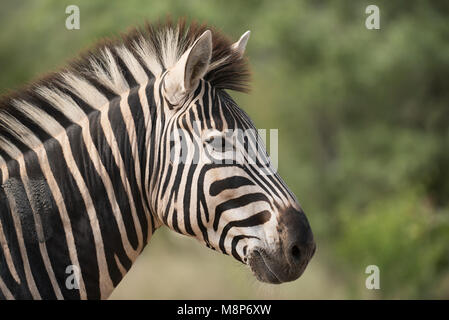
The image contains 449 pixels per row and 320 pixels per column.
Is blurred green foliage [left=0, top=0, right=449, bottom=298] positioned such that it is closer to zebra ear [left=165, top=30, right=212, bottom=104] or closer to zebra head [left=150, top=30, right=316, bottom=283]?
zebra head [left=150, top=30, right=316, bottom=283]

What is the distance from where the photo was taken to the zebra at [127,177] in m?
3.33

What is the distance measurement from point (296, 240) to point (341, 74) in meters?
14.0

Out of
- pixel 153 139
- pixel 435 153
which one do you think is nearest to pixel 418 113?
pixel 435 153

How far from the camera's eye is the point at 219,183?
338cm

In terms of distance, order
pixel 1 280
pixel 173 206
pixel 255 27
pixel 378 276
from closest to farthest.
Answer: pixel 1 280
pixel 173 206
pixel 378 276
pixel 255 27

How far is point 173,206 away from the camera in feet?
11.4

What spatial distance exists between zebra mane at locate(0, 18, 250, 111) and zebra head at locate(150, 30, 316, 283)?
6.8 inches

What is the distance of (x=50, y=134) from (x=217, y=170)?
1.09 m

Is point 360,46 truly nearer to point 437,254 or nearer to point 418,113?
point 418,113

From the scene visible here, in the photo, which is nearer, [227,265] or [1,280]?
[1,280]
